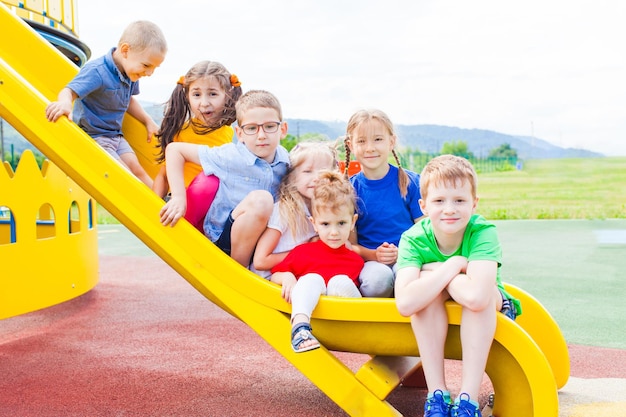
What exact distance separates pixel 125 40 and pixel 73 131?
61cm

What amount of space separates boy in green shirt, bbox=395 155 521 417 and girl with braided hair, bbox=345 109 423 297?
34cm

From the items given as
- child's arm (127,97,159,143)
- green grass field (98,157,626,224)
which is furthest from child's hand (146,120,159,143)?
green grass field (98,157,626,224)

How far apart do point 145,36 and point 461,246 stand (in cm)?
169

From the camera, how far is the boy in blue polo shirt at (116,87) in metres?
2.96

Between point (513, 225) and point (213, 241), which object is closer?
point (213, 241)

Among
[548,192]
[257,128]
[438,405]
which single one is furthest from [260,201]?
[548,192]

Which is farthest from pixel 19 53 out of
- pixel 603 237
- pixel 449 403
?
pixel 603 237

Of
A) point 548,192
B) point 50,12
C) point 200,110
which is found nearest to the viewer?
point 200,110

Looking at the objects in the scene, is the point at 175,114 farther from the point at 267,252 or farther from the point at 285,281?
the point at 285,281

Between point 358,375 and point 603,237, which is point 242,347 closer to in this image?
point 358,375

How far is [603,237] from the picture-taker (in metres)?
8.29

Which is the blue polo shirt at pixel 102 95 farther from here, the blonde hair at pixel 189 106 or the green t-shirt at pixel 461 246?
the green t-shirt at pixel 461 246

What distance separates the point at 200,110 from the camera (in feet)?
9.99

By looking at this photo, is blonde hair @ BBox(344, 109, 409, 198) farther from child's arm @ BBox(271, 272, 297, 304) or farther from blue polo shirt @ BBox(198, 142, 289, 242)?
child's arm @ BBox(271, 272, 297, 304)
